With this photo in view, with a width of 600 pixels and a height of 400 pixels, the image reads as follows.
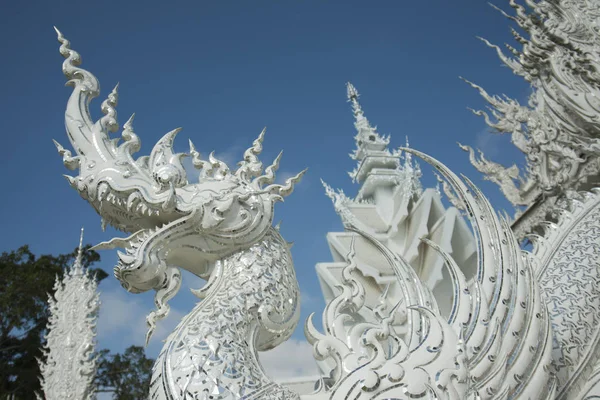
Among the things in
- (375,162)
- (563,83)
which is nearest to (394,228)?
(375,162)

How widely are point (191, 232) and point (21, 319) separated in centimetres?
1279

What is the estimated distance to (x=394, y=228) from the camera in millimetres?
11664

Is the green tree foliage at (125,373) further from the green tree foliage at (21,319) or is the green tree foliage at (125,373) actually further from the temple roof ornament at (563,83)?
the temple roof ornament at (563,83)

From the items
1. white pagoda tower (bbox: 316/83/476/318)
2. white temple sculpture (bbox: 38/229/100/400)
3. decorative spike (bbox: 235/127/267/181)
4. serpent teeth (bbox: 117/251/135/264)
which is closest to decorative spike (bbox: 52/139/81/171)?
serpent teeth (bbox: 117/251/135/264)

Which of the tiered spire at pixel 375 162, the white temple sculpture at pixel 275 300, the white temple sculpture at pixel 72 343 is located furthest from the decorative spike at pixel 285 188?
the tiered spire at pixel 375 162

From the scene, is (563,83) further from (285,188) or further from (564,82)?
(285,188)

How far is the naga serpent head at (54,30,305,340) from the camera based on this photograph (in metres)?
1.52

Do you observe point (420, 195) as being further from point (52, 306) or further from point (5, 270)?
point (5, 270)

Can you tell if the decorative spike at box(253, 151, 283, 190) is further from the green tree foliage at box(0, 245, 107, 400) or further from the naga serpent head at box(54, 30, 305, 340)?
the green tree foliage at box(0, 245, 107, 400)

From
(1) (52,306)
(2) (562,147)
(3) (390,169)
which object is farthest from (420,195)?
(1) (52,306)

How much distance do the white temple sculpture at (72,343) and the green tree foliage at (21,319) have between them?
6.28ft

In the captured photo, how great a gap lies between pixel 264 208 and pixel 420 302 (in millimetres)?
729

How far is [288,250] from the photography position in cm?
179

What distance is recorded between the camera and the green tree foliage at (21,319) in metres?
11.8
